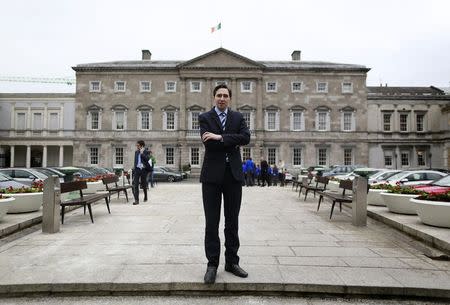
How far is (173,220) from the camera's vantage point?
30.0 feet

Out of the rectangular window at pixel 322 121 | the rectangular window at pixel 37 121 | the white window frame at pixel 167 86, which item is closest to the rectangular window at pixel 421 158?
the rectangular window at pixel 322 121

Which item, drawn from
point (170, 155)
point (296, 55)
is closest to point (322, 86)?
point (296, 55)

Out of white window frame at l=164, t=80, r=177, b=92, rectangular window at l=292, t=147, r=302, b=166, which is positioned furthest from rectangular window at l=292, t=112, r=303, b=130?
white window frame at l=164, t=80, r=177, b=92

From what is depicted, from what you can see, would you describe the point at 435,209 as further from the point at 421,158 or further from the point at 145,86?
the point at 421,158

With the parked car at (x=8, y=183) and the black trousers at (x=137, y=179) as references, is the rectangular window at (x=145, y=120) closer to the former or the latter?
the parked car at (x=8, y=183)

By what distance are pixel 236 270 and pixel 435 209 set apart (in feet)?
15.9

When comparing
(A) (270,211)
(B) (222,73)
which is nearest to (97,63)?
(B) (222,73)

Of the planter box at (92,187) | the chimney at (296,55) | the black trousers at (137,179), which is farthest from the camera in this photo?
the chimney at (296,55)

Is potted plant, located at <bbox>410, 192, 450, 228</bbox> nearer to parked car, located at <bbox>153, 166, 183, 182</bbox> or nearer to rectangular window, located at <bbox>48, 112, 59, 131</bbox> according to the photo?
parked car, located at <bbox>153, 166, 183, 182</bbox>

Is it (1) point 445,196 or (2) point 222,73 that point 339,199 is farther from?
(2) point 222,73

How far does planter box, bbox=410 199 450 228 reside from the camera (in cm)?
720

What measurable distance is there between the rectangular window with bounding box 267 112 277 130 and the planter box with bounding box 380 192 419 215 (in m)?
35.3

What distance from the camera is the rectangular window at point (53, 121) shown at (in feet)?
162

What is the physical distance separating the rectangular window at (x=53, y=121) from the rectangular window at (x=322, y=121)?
33.8 metres
